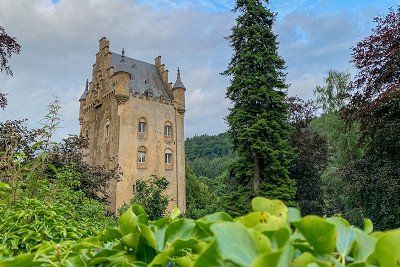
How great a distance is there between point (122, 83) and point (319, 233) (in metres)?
32.4

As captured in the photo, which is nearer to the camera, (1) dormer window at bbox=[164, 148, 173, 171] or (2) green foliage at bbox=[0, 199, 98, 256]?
(2) green foliage at bbox=[0, 199, 98, 256]

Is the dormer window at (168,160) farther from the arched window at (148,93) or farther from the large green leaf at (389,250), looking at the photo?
the large green leaf at (389,250)

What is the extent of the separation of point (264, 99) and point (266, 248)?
57.1 feet

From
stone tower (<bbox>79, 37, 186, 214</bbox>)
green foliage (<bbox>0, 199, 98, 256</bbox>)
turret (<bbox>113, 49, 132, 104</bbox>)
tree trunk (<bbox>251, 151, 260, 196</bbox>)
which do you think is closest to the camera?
green foliage (<bbox>0, 199, 98, 256</bbox>)

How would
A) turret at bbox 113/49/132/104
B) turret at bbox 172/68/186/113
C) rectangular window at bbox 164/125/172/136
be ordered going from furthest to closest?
turret at bbox 172/68/186/113 → rectangular window at bbox 164/125/172/136 → turret at bbox 113/49/132/104

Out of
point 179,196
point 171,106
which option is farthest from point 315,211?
point 171,106

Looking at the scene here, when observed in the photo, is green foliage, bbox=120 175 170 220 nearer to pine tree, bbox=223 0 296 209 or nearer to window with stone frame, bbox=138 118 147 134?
pine tree, bbox=223 0 296 209

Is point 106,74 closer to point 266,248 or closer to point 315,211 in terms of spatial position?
point 315,211

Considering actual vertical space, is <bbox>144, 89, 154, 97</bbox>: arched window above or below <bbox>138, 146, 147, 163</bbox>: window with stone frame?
above

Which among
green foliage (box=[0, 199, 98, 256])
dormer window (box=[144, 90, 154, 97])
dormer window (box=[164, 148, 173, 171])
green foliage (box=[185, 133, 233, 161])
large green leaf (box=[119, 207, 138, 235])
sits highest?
green foliage (box=[185, 133, 233, 161])

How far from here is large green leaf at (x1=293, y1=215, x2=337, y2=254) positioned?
0.78m

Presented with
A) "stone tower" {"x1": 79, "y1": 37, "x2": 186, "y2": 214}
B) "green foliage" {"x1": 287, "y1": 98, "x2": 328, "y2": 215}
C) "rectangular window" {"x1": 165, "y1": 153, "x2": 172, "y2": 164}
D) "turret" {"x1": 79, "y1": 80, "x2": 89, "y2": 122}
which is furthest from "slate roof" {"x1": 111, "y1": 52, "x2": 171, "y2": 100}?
"green foliage" {"x1": 287, "y1": 98, "x2": 328, "y2": 215}

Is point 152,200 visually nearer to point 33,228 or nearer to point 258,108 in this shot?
point 258,108

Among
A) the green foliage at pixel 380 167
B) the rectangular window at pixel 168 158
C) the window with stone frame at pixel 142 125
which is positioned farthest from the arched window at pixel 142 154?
the green foliage at pixel 380 167
